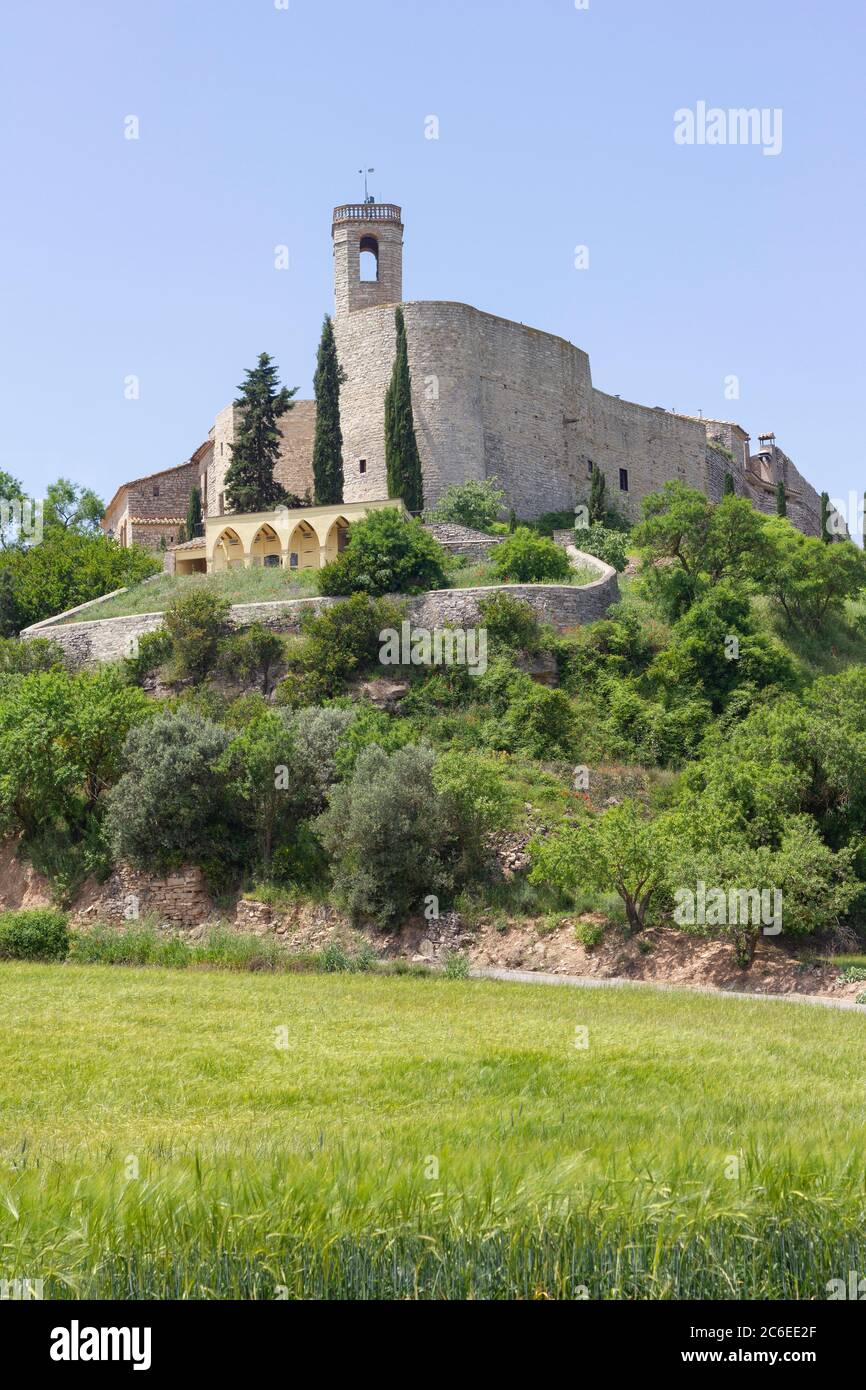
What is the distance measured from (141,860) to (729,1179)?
75.2 feet

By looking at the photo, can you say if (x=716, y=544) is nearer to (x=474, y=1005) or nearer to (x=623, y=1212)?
(x=474, y=1005)

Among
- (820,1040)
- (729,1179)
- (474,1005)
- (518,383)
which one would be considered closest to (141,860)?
(474,1005)

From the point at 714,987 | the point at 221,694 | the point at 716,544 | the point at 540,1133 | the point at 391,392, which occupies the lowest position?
the point at 714,987

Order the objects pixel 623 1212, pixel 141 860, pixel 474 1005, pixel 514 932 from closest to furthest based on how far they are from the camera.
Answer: pixel 623 1212 → pixel 474 1005 → pixel 514 932 → pixel 141 860

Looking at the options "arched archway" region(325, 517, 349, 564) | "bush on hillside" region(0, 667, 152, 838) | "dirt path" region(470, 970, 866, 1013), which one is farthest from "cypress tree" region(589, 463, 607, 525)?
"dirt path" region(470, 970, 866, 1013)

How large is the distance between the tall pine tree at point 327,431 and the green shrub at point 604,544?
8710 millimetres

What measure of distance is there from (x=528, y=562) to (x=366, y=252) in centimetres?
2182

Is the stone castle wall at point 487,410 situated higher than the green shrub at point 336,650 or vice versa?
the stone castle wall at point 487,410

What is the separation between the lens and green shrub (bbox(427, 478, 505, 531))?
47938 millimetres

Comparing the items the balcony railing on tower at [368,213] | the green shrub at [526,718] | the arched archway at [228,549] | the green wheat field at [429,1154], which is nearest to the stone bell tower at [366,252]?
the balcony railing on tower at [368,213]

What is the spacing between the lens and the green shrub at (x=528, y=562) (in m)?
39.1

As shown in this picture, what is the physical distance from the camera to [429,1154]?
8.56 m

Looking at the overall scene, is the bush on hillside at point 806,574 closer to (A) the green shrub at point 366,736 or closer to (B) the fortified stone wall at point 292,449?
(A) the green shrub at point 366,736

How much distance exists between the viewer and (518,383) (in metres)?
55.1
